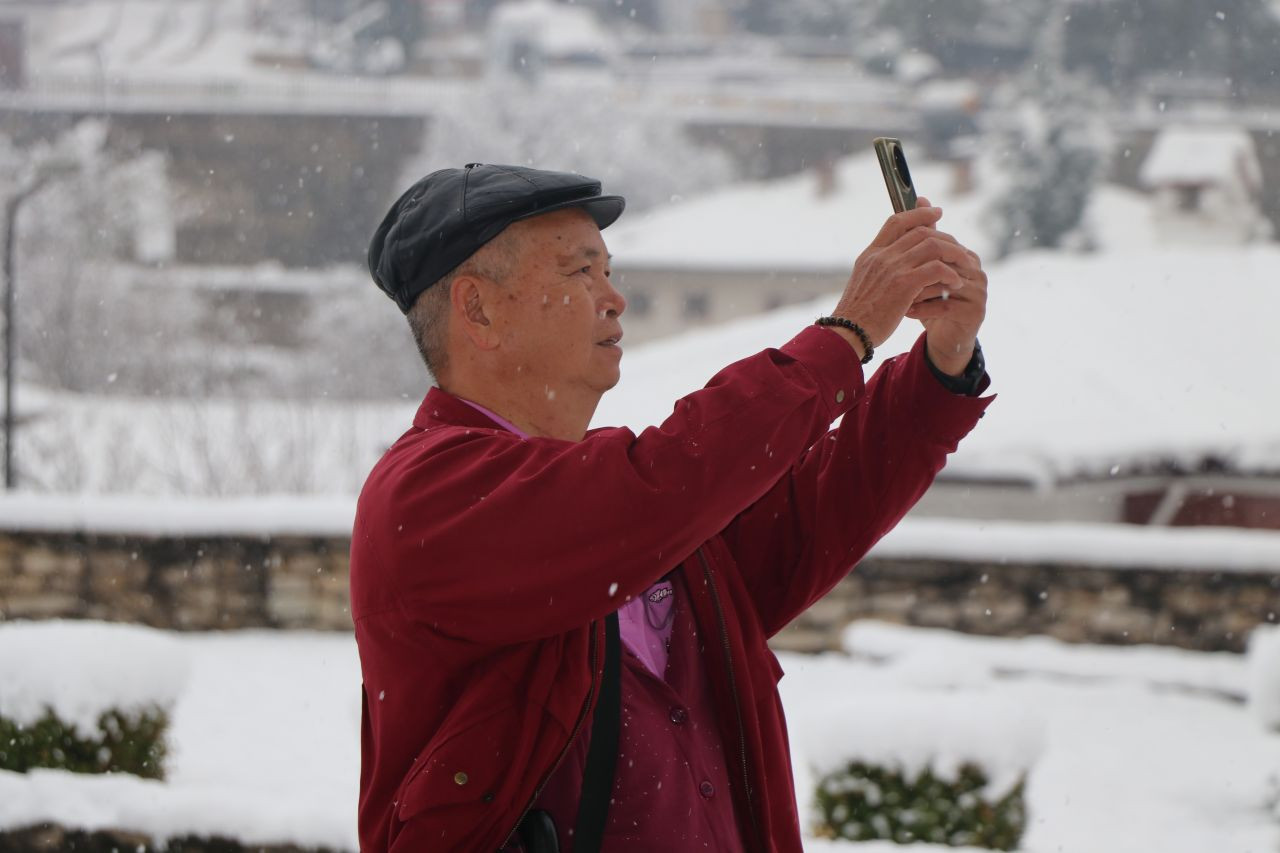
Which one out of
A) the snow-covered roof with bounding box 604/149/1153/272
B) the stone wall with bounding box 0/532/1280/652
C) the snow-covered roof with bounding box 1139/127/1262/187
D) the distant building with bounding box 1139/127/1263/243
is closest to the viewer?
the stone wall with bounding box 0/532/1280/652

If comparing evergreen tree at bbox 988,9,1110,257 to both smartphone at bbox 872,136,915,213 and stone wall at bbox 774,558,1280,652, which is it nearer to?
stone wall at bbox 774,558,1280,652

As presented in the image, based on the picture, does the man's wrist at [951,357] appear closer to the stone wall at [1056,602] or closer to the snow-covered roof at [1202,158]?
the stone wall at [1056,602]

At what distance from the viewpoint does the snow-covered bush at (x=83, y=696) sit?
4.31 metres

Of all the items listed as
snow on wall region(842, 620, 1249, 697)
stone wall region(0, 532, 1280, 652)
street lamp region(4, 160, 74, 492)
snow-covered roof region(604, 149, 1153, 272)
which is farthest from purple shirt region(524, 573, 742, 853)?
snow-covered roof region(604, 149, 1153, 272)

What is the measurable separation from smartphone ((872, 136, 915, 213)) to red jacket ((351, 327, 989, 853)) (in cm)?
19

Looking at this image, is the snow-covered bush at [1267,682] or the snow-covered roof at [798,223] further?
the snow-covered roof at [798,223]

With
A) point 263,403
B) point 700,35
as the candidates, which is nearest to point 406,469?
point 263,403

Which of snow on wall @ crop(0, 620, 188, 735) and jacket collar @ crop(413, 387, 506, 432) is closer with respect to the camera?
jacket collar @ crop(413, 387, 506, 432)

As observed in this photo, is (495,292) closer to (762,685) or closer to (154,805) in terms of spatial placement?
(762,685)

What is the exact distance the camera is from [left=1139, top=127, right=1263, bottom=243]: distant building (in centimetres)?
3516

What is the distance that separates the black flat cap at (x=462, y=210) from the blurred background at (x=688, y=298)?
8.37 feet

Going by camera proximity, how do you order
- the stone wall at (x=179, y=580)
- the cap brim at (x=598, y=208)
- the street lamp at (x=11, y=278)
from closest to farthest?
the cap brim at (x=598, y=208)
the stone wall at (x=179, y=580)
the street lamp at (x=11, y=278)

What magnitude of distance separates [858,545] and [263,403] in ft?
85.0

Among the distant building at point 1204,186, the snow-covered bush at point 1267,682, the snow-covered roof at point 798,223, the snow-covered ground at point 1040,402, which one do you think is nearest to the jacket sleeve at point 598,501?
the snow-covered bush at point 1267,682
